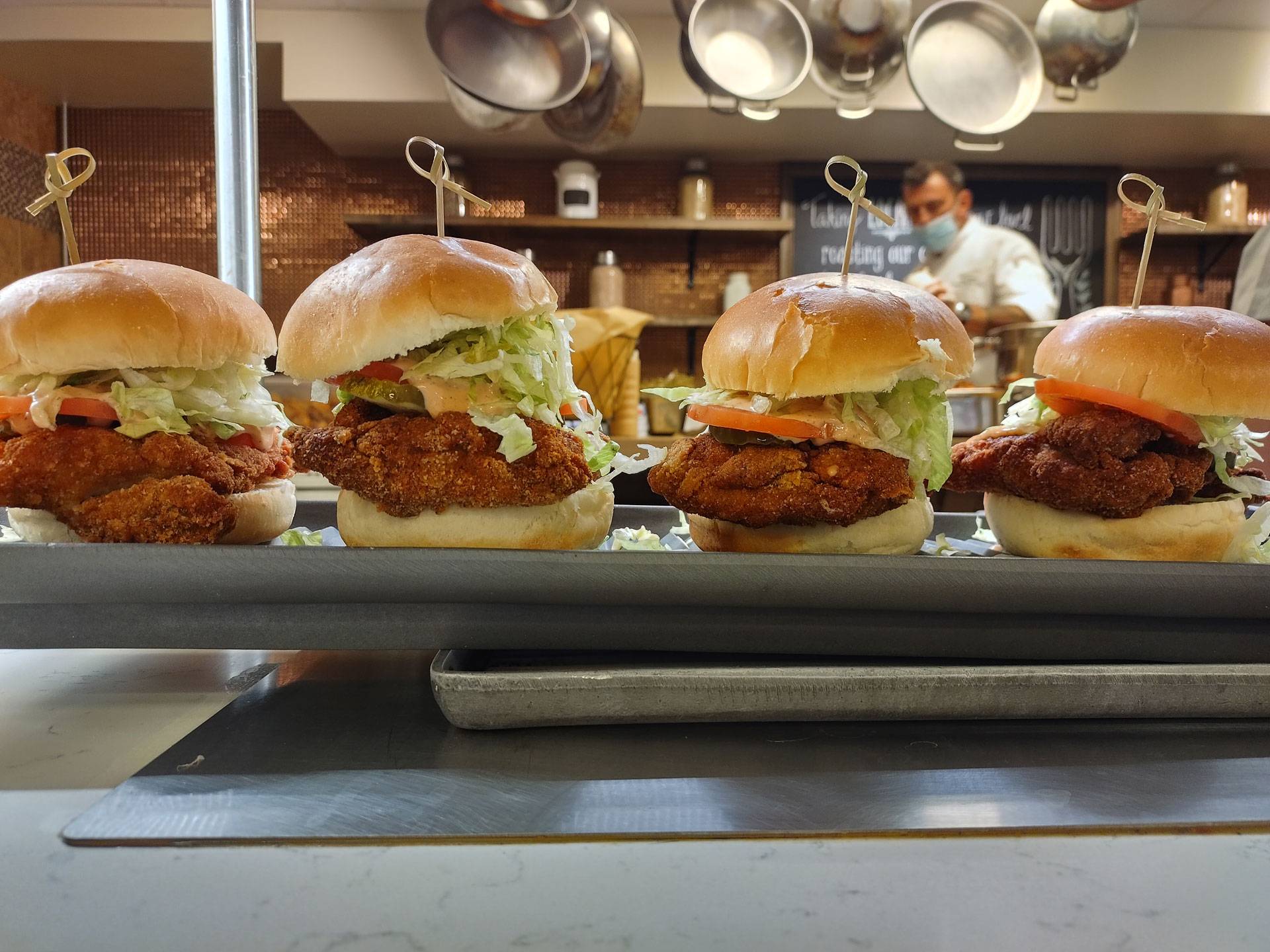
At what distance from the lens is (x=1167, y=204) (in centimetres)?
640

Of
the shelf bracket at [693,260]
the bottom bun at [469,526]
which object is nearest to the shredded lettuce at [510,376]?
the bottom bun at [469,526]

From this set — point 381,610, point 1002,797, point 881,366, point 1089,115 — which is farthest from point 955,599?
point 1089,115

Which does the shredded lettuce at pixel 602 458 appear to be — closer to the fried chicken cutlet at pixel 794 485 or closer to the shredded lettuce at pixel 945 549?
the fried chicken cutlet at pixel 794 485

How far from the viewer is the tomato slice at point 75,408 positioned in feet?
5.56

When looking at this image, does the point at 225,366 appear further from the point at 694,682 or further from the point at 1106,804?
the point at 1106,804

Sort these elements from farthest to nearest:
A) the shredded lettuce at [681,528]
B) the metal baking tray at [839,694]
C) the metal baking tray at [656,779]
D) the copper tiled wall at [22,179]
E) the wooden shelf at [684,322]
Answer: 1. the wooden shelf at [684,322]
2. the copper tiled wall at [22,179]
3. the shredded lettuce at [681,528]
4. the metal baking tray at [839,694]
5. the metal baking tray at [656,779]

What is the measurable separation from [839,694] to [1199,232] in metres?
6.53

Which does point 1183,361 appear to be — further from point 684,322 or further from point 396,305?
point 684,322

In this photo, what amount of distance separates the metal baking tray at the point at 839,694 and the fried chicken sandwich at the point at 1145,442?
0.53m

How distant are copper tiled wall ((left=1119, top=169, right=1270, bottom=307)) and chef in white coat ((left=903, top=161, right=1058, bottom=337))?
30.8 inches

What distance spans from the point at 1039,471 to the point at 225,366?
178 centimetres

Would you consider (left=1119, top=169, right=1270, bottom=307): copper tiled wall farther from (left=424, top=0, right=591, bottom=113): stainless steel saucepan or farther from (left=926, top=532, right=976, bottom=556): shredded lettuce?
(left=926, top=532, right=976, bottom=556): shredded lettuce

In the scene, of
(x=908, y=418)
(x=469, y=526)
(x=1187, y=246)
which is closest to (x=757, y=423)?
(x=908, y=418)

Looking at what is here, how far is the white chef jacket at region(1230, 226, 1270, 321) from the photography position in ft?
17.4
